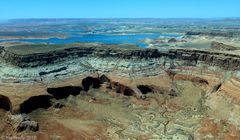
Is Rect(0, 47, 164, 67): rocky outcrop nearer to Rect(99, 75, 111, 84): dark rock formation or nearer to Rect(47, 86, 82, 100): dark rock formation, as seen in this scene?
Rect(99, 75, 111, 84): dark rock formation

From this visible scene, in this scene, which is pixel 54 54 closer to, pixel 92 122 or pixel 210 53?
pixel 92 122

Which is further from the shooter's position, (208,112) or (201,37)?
(201,37)

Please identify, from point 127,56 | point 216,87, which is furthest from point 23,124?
point 216,87

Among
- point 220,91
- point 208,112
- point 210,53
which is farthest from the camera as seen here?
point 210,53

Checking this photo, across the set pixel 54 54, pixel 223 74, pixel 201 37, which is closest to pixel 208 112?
pixel 223 74

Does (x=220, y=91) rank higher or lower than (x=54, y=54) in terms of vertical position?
lower

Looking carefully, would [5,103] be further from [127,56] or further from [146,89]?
[127,56]

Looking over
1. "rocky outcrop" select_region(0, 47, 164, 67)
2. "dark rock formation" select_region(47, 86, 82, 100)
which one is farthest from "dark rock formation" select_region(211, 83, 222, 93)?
"dark rock formation" select_region(47, 86, 82, 100)
